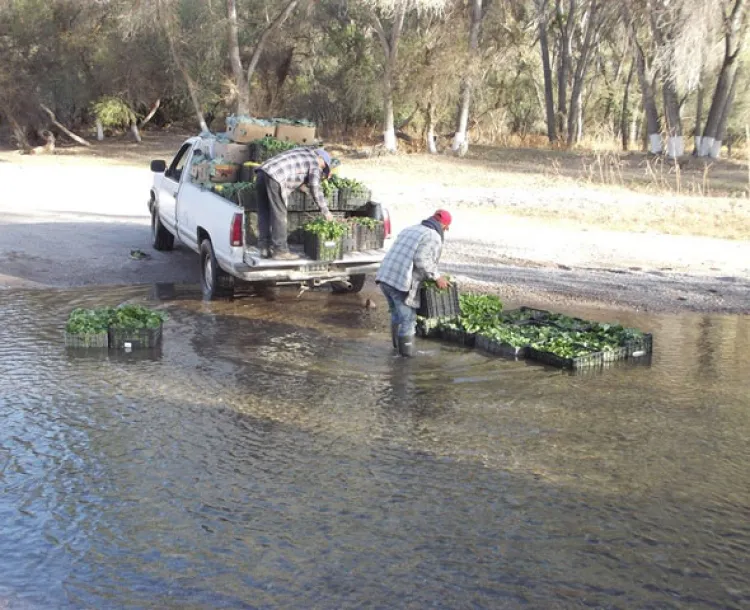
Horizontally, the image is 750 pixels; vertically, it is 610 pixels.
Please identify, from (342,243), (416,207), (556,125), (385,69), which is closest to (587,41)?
(556,125)

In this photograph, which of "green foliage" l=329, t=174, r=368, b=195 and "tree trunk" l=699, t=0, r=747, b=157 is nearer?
"green foliage" l=329, t=174, r=368, b=195

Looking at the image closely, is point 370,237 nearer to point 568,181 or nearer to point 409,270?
point 409,270

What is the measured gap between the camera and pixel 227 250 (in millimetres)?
11375

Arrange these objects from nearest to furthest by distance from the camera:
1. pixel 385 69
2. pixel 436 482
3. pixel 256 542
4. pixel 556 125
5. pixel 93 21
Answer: pixel 256 542 → pixel 436 482 → pixel 385 69 → pixel 93 21 → pixel 556 125

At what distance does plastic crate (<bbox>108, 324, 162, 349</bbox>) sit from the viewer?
973 cm

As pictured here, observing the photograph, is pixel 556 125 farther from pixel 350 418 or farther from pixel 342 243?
pixel 350 418

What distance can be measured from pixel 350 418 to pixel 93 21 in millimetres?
34766

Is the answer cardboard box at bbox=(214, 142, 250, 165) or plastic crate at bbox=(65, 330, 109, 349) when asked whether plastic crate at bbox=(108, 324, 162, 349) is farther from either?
cardboard box at bbox=(214, 142, 250, 165)

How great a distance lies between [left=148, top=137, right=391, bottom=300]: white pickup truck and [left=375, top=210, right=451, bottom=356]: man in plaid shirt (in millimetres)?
1830

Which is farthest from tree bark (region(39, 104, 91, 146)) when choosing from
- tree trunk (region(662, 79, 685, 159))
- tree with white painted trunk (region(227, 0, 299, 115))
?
tree trunk (region(662, 79, 685, 159))

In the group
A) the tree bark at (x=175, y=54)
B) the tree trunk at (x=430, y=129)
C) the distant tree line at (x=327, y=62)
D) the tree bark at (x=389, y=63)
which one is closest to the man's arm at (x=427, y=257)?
the distant tree line at (x=327, y=62)

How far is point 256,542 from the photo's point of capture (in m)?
5.48

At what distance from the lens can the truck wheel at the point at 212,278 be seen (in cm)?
1198

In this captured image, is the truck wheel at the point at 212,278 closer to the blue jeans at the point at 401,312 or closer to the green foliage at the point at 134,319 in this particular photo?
the green foliage at the point at 134,319
